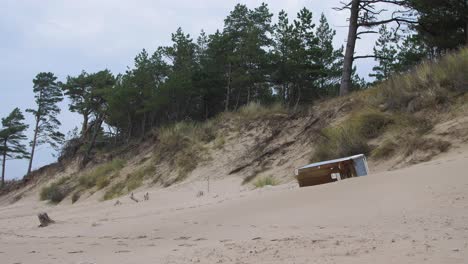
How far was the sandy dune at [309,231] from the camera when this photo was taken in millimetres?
4387

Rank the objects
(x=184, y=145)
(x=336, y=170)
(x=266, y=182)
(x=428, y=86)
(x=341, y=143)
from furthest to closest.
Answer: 1. (x=184, y=145)
2. (x=266, y=182)
3. (x=428, y=86)
4. (x=341, y=143)
5. (x=336, y=170)

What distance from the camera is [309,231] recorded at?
5.53 meters

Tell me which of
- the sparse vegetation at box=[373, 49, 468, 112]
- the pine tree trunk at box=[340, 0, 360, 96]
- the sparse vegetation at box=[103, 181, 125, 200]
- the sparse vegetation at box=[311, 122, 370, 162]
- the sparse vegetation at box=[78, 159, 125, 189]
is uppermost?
the pine tree trunk at box=[340, 0, 360, 96]

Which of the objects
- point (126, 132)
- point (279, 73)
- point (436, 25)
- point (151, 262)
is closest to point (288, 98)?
point (279, 73)

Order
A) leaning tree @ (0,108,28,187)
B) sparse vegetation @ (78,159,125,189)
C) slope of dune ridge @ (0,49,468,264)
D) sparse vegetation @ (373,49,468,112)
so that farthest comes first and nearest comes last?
leaning tree @ (0,108,28,187), sparse vegetation @ (78,159,125,189), sparse vegetation @ (373,49,468,112), slope of dune ridge @ (0,49,468,264)

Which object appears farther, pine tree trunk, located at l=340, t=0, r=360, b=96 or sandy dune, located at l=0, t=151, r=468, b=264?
pine tree trunk, located at l=340, t=0, r=360, b=96

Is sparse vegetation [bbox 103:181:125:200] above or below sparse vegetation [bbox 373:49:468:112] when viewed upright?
below

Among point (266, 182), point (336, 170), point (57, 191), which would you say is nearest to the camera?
point (336, 170)

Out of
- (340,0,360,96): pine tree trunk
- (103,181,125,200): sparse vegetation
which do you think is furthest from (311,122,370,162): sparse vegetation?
(103,181,125,200): sparse vegetation

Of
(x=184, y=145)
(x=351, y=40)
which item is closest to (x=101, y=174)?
(x=184, y=145)

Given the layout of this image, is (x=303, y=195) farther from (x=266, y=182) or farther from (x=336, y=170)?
(x=266, y=182)

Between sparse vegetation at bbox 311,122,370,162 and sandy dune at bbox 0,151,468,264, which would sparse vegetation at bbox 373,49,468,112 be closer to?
sparse vegetation at bbox 311,122,370,162

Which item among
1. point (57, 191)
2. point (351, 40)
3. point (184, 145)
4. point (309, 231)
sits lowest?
point (309, 231)

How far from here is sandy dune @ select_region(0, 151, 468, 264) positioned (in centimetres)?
439
